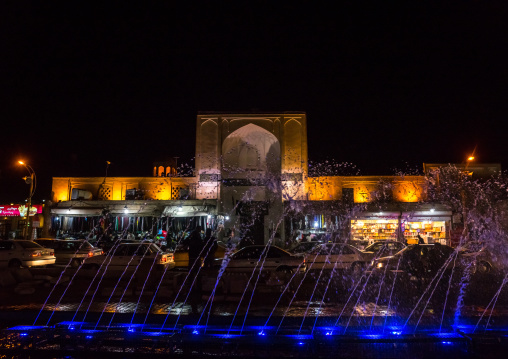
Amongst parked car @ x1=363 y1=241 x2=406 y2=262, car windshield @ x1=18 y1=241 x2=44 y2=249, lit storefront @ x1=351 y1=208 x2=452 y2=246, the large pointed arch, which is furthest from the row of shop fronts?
car windshield @ x1=18 y1=241 x2=44 y2=249

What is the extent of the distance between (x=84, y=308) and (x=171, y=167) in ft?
65.3

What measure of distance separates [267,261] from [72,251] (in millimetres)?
9974

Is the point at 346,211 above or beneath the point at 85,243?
above

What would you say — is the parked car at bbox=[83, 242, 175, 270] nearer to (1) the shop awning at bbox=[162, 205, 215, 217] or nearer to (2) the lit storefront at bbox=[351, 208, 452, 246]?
(1) the shop awning at bbox=[162, 205, 215, 217]

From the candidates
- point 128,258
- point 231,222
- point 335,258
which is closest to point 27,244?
point 128,258

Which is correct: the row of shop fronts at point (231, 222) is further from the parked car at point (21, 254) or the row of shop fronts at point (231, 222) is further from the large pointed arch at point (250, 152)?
the parked car at point (21, 254)

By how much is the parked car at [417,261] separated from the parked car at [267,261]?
3329mm

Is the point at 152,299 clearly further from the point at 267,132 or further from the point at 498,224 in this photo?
the point at 498,224

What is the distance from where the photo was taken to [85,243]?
17.7 metres

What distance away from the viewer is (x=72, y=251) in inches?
690

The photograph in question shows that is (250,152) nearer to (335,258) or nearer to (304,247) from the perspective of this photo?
(304,247)

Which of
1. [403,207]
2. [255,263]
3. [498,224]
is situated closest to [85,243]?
[255,263]

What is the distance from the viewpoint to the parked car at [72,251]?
1716 centimetres

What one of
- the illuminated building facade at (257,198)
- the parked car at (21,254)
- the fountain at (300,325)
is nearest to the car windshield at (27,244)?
the parked car at (21,254)
